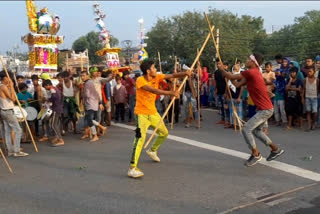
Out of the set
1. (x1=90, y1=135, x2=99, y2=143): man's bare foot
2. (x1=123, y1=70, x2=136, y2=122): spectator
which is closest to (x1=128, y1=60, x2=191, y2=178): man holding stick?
(x1=90, y1=135, x2=99, y2=143): man's bare foot

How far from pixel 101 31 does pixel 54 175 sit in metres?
15.2

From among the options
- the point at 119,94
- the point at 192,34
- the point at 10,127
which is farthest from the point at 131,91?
the point at 192,34

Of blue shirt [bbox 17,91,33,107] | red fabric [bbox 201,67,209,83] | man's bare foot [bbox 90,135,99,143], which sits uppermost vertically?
red fabric [bbox 201,67,209,83]

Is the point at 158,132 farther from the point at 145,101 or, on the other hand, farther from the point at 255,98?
the point at 255,98

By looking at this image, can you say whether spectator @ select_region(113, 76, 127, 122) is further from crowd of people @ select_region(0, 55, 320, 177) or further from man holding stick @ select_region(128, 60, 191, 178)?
man holding stick @ select_region(128, 60, 191, 178)

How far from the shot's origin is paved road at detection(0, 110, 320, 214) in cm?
450

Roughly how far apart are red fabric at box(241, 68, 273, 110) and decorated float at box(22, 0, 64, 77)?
536 inches

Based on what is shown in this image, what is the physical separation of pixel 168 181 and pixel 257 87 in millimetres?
2120

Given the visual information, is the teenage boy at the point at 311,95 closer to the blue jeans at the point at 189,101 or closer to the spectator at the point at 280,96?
the spectator at the point at 280,96

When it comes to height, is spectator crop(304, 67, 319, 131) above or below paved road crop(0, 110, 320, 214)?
above

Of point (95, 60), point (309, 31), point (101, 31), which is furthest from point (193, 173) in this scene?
point (95, 60)

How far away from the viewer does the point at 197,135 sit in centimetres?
910

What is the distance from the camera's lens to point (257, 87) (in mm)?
6004

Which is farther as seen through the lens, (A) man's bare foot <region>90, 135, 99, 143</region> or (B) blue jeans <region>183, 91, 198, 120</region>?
(B) blue jeans <region>183, 91, 198, 120</region>
